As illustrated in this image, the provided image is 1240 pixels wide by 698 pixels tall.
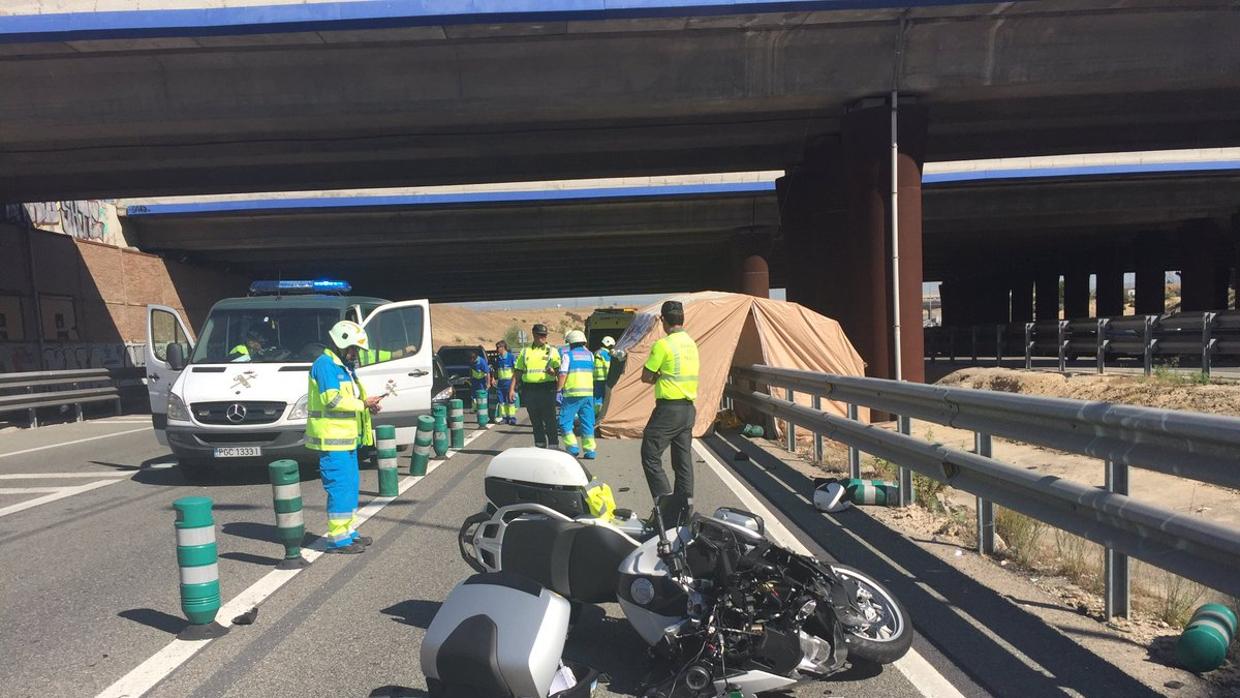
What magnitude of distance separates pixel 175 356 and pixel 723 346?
24.5 feet

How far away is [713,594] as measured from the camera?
12.4 ft

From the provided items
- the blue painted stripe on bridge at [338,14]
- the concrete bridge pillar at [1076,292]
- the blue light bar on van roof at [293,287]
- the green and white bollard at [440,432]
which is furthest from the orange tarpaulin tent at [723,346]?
the concrete bridge pillar at [1076,292]

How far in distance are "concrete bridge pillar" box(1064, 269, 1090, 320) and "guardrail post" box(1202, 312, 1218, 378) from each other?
95.7 feet

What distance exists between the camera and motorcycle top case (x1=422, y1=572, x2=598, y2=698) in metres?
3.45

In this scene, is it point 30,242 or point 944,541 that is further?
point 30,242

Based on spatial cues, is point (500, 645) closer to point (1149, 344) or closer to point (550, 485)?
point (550, 485)

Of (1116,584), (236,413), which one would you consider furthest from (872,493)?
(236,413)

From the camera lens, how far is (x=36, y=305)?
877 inches

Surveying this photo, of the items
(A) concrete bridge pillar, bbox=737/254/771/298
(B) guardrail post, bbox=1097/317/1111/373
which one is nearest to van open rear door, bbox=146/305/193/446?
(B) guardrail post, bbox=1097/317/1111/373

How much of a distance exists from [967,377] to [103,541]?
19484 millimetres

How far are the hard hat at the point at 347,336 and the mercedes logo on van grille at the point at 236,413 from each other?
297 cm

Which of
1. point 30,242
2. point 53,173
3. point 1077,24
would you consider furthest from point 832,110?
point 30,242

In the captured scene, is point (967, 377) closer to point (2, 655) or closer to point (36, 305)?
point (2, 655)

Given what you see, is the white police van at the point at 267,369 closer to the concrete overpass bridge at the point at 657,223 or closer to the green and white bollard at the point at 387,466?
Result: the green and white bollard at the point at 387,466
